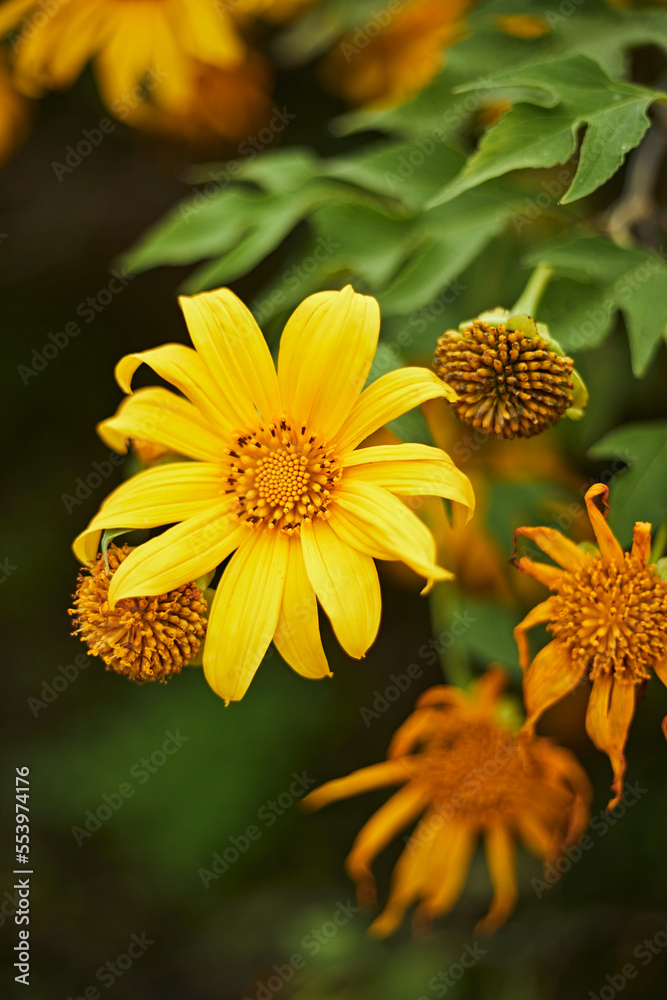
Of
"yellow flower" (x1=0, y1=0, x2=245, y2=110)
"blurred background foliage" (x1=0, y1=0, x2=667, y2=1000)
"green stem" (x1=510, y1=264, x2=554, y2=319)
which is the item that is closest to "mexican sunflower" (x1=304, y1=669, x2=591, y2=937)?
"blurred background foliage" (x1=0, y1=0, x2=667, y2=1000)

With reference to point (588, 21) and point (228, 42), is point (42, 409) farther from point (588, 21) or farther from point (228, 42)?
point (588, 21)

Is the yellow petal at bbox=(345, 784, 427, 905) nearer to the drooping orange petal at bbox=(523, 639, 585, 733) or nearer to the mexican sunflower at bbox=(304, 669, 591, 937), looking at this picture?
the mexican sunflower at bbox=(304, 669, 591, 937)

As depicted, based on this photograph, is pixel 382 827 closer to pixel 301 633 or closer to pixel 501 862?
pixel 501 862

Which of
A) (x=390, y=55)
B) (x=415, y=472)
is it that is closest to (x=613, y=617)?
(x=415, y=472)

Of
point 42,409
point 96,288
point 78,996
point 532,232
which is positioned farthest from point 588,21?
point 78,996

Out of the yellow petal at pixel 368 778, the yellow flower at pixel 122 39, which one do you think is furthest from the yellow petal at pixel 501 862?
the yellow flower at pixel 122 39
